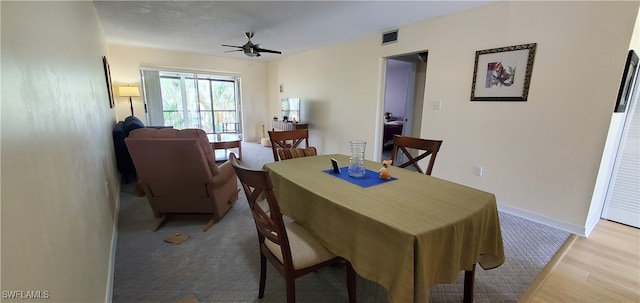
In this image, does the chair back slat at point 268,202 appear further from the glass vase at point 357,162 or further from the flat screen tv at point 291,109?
the flat screen tv at point 291,109

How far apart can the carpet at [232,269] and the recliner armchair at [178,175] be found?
0.68 ft

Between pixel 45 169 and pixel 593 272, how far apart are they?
129 inches

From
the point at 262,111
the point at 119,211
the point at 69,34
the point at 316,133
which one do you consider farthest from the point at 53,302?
the point at 262,111

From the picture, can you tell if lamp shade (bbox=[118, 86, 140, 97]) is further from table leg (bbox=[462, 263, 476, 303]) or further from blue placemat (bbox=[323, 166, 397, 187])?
table leg (bbox=[462, 263, 476, 303])

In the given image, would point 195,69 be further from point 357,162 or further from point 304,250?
point 304,250

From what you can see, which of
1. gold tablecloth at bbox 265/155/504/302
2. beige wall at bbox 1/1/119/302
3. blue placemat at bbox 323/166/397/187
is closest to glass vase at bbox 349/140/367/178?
blue placemat at bbox 323/166/397/187

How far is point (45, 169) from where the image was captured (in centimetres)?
89

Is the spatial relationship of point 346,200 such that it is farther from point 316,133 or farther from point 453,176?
point 316,133

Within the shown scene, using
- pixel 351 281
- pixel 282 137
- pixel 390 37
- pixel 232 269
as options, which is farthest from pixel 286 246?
pixel 390 37

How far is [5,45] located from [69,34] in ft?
4.11

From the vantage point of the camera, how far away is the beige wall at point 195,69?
530cm

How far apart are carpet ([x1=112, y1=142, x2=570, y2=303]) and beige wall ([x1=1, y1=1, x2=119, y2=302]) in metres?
0.30

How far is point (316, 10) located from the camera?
10.1ft

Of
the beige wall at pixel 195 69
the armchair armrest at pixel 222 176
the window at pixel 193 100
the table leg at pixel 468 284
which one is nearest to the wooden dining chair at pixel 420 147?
the table leg at pixel 468 284
